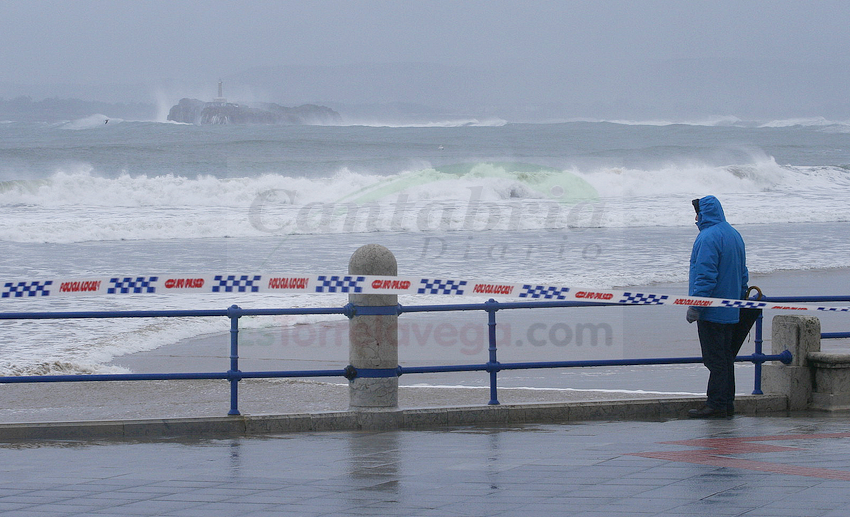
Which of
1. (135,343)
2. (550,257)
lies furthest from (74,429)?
(550,257)

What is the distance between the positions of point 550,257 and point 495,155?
162 feet

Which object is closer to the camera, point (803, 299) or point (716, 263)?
point (716, 263)

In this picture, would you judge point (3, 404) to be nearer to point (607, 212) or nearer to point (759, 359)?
point (759, 359)

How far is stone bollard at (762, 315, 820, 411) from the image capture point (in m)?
7.68

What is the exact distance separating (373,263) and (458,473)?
1993 mm

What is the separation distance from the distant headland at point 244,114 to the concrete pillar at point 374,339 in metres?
104

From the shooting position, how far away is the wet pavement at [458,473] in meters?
4.45

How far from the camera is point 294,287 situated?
728 cm

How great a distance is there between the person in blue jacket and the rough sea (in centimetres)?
423

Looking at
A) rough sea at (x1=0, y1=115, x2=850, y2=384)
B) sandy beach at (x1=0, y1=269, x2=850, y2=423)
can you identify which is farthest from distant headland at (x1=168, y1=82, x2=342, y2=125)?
sandy beach at (x1=0, y1=269, x2=850, y2=423)

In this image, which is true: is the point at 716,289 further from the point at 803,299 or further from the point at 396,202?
the point at 396,202

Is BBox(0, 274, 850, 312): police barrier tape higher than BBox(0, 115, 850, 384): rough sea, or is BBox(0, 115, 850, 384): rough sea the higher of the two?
BBox(0, 115, 850, 384): rough sea

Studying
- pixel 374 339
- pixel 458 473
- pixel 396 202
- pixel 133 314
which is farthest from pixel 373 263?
pixel 396 202

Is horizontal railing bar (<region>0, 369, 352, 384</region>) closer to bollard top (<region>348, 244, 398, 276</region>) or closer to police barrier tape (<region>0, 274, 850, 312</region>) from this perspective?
police barrier tape (<region>0, 274, 850, 312</region>)
